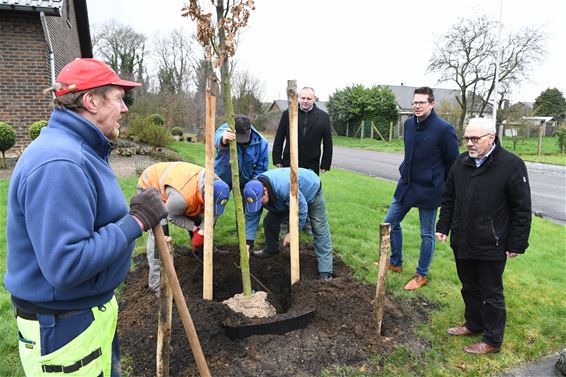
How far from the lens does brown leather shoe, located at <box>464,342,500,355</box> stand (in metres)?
3.89

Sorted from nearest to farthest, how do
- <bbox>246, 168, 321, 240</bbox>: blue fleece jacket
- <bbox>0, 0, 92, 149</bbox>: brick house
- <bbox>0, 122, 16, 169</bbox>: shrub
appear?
<bbox>246, 168, 321, 240</bbox>: blue fleece jacket
<bbox>0, 122, 16, 169</bbox>: shrub
<bbox>0, 0, 92, 149</bbox>: brick house

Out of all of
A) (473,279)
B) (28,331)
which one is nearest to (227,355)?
(28,331)

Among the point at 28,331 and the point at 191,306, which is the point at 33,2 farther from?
the point at 28,331

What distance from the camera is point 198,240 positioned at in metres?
4.68

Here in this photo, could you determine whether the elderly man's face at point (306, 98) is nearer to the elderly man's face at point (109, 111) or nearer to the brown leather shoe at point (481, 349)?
the brown leather shoe at point (481, 349)

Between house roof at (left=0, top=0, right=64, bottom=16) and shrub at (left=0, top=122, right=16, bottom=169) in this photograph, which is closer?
shrub at (left=0, top=122, right=16, bottom=169)

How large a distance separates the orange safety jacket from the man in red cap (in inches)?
81.3

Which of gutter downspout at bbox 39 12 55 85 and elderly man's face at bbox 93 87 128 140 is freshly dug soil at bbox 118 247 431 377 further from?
gutter downspout at bbox 39 12 55 85

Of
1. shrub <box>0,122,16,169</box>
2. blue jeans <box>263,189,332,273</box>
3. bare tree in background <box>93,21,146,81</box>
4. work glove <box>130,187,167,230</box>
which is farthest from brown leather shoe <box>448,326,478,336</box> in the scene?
bare tree in background <box>93,21,146,81</box>

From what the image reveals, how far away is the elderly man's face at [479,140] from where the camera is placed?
12.0 ft

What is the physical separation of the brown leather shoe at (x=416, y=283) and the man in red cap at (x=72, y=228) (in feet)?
12.3

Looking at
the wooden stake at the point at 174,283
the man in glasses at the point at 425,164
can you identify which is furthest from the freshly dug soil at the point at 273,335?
the man in glasses at the point at 425,164

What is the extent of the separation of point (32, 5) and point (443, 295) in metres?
11.6

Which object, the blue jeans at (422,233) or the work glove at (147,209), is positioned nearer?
the work glove at (147,209)
